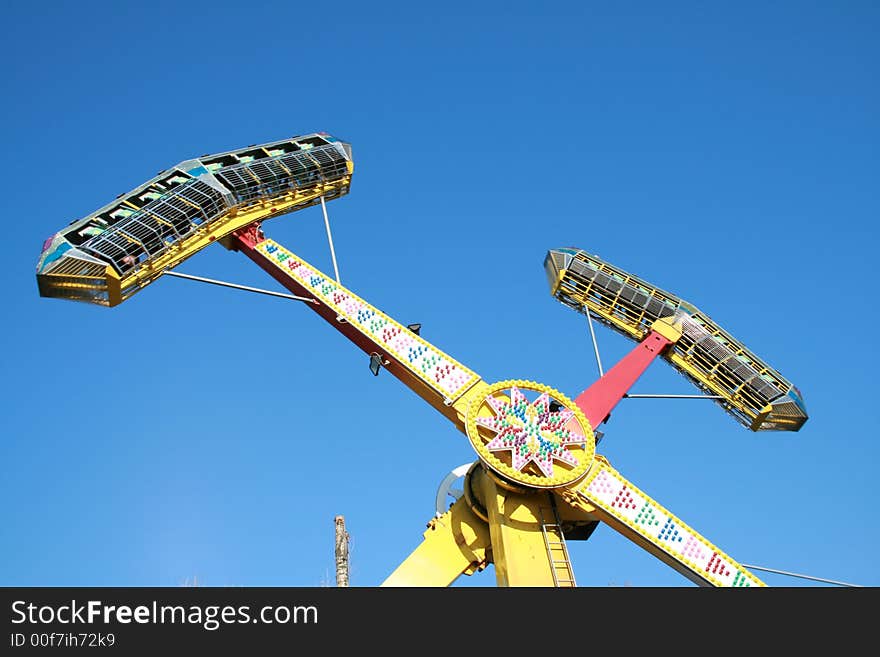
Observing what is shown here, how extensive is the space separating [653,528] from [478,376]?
180 inches

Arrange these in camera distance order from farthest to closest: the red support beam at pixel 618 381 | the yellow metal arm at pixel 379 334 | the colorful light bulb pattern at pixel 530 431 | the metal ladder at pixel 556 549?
the red support beam at pixel 618 381
the yellow metal arm at pixel 379 334
the colorful light bulb pattern at pixel 530 431
the metal ladder at pixel 556 549

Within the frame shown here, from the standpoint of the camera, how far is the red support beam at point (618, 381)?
2145cm

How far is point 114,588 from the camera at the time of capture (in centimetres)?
1280

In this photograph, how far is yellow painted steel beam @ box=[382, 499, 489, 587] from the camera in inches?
798

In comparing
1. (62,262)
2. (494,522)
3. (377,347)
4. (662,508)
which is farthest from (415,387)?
(62,262)

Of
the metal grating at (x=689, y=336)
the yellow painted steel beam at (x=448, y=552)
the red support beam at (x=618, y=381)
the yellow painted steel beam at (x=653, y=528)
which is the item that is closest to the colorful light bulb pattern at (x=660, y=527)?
the yellow painted steel beam at (x=653, y=528)

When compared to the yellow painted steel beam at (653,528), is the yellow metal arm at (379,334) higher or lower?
higher

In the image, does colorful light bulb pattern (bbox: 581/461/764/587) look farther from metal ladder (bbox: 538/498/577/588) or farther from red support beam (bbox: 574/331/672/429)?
red support beam (bbox: 574/331/672/429)

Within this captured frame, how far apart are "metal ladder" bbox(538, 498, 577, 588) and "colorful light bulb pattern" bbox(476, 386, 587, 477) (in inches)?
38.7

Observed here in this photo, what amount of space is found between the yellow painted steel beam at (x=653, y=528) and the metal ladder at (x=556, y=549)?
468mm

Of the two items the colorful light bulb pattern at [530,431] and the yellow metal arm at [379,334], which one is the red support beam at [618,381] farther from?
the yellow metal arm at [379,334]

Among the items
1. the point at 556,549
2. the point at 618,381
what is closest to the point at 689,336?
the point at 618,381
